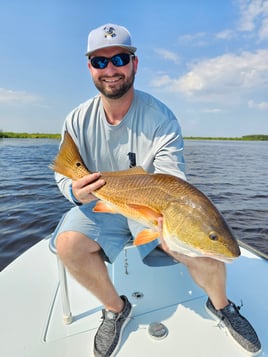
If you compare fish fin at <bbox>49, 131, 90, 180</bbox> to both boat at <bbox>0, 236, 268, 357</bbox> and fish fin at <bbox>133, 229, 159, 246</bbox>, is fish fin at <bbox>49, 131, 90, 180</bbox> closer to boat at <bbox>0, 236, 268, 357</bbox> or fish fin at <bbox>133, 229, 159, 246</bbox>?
fish fin at <bbox>133, 229, 159, 246</bbox>

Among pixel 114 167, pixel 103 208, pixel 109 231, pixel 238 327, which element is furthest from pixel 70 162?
pixel 238 327

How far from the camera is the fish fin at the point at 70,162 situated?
2.50 metres

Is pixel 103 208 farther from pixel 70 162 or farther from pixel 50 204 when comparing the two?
pixel 50 204

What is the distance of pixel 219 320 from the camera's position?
8.04 ft

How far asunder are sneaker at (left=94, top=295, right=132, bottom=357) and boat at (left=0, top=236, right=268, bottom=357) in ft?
0.20

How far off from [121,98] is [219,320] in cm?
234

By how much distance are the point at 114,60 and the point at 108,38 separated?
212 mm

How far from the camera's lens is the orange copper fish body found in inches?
72.8

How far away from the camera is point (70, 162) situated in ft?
8.24

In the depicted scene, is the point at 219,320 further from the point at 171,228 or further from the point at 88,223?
the point at 88,223

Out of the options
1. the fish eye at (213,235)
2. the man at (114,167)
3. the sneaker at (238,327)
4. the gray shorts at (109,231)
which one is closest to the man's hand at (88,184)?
the man at (114,167)

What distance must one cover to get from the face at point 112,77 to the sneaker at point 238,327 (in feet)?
7.48

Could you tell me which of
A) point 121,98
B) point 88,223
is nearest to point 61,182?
point 88,223

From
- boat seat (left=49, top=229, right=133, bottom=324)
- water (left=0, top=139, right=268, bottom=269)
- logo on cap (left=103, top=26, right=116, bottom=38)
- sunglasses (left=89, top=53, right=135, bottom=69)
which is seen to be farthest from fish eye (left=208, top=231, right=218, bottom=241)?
water (left=0, top=139, right=268, bottom=269)
